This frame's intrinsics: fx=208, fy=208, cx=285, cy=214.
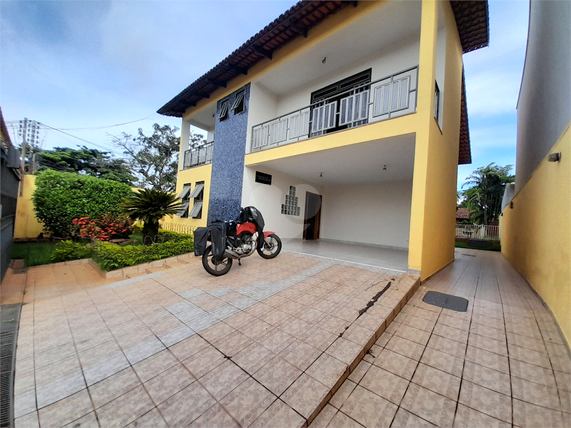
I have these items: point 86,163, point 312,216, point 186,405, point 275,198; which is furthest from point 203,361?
point 86,163

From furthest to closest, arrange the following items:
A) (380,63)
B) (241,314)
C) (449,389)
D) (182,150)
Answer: (182,150)
(380,63)
(241,314)
(449,389)

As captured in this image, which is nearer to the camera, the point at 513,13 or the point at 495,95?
the point at 513,13

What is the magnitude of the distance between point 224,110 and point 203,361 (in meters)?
8.52

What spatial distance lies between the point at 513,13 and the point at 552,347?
362 inches

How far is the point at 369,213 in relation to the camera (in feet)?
27.7

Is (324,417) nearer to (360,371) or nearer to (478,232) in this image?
(360,371)

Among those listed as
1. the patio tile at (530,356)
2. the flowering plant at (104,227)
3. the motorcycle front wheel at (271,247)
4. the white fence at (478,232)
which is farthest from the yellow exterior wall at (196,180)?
the white fence at (478,232)

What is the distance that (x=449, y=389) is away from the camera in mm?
1656

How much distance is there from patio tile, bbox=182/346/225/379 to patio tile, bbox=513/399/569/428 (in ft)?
7.23

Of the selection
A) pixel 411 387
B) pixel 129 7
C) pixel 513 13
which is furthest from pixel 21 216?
pixel 513 13

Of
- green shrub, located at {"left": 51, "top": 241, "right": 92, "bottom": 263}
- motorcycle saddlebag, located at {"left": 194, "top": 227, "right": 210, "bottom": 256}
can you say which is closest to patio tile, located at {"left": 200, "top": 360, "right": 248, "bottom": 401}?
motorcycle saddlebag, located at {"left": 194, "top": 227, "right": 210, "bottom": 256}

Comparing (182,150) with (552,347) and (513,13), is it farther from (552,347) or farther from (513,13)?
(513,13)

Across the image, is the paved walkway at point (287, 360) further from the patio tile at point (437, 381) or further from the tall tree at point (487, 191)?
the tall tree at point (487, 191)

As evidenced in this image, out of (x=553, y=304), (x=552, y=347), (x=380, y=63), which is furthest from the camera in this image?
(x=380, y=63)
